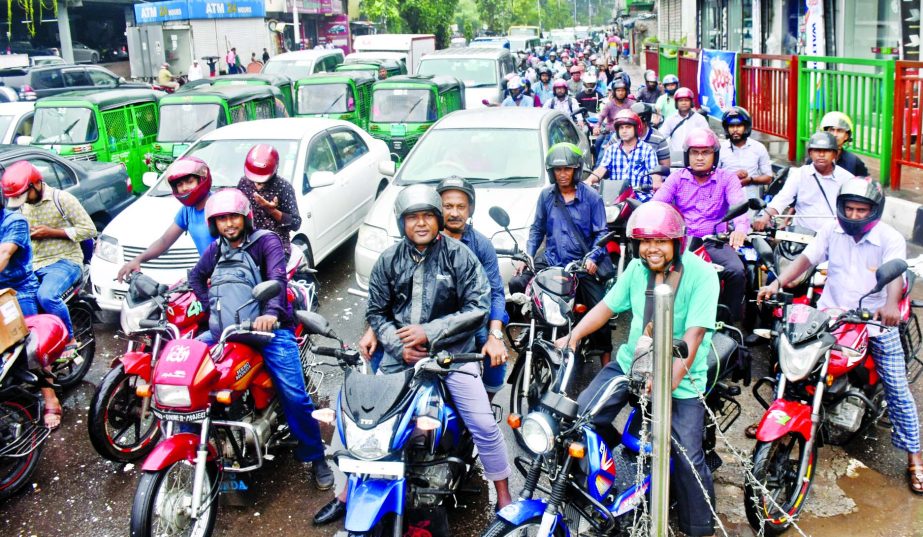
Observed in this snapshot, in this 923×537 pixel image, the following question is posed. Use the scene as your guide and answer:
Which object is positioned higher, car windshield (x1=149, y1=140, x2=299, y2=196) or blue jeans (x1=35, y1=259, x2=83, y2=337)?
car windshield (x1=149, y1=140, x2=299, y2=196)

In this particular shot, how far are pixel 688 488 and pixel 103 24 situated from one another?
137ft

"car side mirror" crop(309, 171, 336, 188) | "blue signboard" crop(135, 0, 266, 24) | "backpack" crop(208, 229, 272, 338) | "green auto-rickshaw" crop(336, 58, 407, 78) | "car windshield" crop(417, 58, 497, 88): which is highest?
"blue signboard" crop(135, 0, 266, 24)

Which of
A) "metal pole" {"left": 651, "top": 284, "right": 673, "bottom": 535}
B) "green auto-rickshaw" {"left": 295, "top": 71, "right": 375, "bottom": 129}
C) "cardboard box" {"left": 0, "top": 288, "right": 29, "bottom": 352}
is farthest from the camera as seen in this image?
"green auto-rickshaw" {"left": 295, "top": 71, "right": 375, "bottom": 129}

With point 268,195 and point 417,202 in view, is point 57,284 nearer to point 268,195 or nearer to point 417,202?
point 268,195

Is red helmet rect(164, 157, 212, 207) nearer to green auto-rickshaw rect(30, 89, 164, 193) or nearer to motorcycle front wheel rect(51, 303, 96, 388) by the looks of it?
motorcycle front wheel rect(51, 303, 96, 388)

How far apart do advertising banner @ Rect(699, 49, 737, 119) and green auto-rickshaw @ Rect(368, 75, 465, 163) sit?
191 inches

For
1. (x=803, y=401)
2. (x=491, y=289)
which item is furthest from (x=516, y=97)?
(x=803, y=401)

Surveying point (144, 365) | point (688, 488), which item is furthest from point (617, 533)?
point (144, 365)

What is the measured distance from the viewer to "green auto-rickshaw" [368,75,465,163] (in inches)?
539

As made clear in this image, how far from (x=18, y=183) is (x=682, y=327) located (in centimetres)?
497

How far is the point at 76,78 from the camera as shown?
850 inches

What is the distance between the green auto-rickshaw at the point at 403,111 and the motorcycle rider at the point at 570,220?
7802 millimetres

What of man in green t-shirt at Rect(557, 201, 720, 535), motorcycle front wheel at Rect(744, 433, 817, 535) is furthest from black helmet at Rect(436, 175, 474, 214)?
motorcycle front wheel at Rect(744, 433, 817, 535)

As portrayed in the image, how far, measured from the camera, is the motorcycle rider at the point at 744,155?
7434 mm
